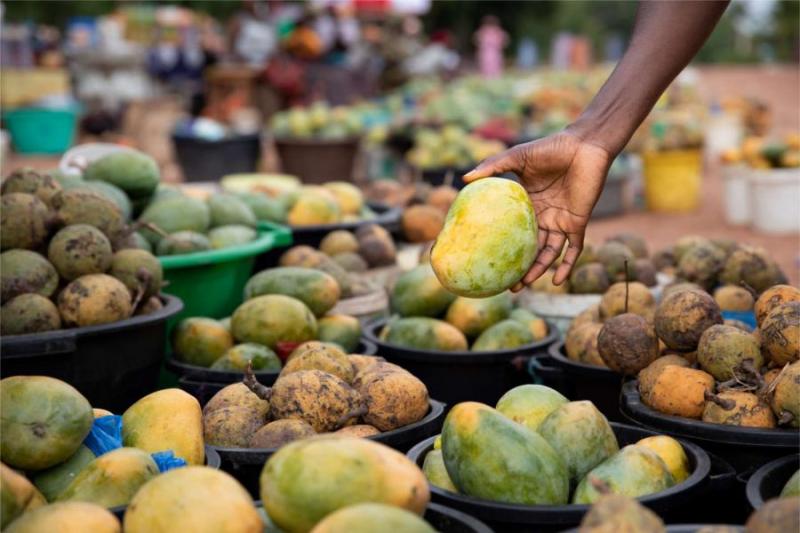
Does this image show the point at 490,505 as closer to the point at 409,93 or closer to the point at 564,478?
the point at 564,478

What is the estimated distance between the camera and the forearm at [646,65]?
2143mm

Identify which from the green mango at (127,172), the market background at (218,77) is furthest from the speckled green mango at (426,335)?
the market background at (218,77)

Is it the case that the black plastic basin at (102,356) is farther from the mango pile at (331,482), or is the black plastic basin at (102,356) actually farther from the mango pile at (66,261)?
the mango pile at (331,482)

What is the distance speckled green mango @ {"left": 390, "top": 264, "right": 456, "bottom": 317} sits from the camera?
3568 millimetres

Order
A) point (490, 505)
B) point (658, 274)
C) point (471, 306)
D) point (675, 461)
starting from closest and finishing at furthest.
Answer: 1. point (490, 505)
2. point (675, 461)
3. point (471, 306)
4. point (658, 274)

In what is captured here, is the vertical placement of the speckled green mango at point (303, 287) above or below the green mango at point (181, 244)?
below

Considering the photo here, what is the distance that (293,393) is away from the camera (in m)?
2.31

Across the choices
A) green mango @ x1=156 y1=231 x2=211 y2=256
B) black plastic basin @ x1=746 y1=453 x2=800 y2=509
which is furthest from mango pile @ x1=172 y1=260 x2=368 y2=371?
black plastic basin @ x1=746 y1=453 x2=800 y2=509

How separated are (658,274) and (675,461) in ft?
6.63

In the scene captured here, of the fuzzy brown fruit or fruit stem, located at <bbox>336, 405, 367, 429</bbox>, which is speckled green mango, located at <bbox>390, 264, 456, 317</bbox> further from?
Answer: fruit stem, located at <bbox>336, 405, 367, 429</bbox>

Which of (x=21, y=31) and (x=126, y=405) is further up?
(x=21, y=31)

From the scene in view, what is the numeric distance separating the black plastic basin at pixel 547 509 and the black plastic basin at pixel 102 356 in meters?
1.37

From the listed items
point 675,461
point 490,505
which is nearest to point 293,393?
point 490,505

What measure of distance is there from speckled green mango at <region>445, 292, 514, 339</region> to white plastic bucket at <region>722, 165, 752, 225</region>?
5441mm
